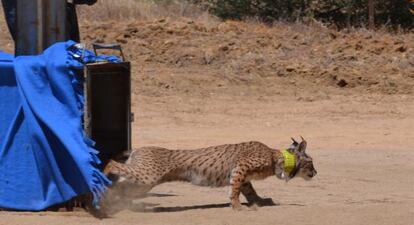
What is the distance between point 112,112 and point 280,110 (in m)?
8.72

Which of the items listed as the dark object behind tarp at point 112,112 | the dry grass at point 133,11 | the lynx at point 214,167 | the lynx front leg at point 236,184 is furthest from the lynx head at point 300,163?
the dry grass at point 133,11

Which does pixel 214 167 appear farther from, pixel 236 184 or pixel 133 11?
pixel 133 11

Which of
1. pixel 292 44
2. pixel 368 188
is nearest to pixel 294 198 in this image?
pixel 368 188

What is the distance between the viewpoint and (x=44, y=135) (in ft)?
32.6

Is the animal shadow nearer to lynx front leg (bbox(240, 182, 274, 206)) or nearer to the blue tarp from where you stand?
lynx front leg (bbox(240, 182, 274, 206))

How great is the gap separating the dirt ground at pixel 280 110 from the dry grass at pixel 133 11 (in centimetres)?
165

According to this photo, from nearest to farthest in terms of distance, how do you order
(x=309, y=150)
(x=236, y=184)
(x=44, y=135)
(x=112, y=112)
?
(x=44, y=135)
(x=236, y=184)
(x=112, y=112)
(x=309, y=150)

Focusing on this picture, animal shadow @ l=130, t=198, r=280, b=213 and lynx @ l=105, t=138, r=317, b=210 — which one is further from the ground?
lynx @ l=105, t=138, r=317, b=210

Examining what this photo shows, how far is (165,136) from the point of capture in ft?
57.7

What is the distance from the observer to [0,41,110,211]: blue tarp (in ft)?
32.1

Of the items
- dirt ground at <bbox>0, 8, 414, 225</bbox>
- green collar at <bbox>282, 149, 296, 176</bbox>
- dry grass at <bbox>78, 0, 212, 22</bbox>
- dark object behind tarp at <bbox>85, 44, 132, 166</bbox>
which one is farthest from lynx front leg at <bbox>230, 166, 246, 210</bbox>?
dry grass at <bbox>78, 0, 212, 22</bbox>

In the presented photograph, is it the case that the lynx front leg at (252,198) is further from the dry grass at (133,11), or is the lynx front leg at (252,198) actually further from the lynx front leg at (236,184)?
the dry grass at (133,11)

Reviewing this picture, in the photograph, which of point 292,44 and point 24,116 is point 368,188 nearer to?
point 24,116

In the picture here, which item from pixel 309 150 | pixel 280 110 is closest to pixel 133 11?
pixel 280 110
